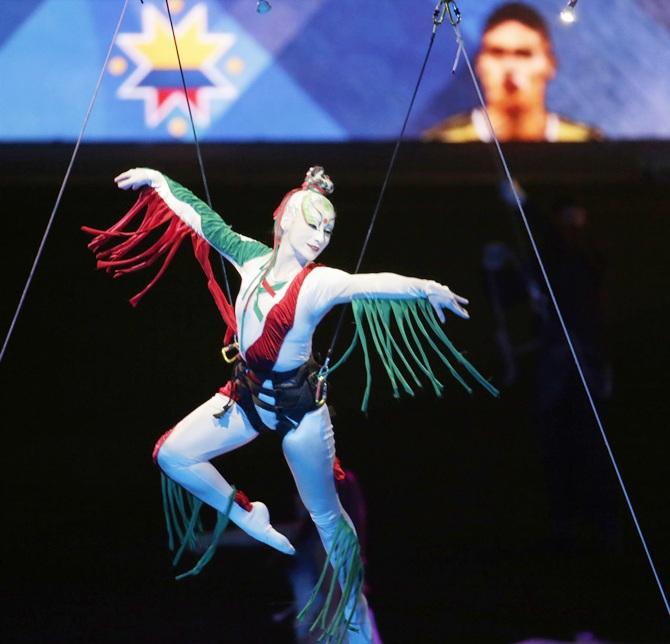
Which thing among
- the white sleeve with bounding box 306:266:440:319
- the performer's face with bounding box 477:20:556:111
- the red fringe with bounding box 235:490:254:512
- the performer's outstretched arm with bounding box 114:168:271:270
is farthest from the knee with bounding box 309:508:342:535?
the performer's face with bounding box 477:20:556:111

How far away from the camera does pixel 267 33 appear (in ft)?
10.0

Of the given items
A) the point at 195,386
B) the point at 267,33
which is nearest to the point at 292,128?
the point at 267,33

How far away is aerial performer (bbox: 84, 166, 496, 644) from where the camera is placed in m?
2.08

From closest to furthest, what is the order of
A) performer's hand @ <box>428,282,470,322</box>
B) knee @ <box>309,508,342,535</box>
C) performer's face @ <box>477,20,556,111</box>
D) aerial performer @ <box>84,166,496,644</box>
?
1. performer's hand @ <box>428,282,470,322</box>
2. aerial performer @ <box>84,166,496,644</box>
3. knee @ <box>309,508,342,535</box>
4. performer's face @ <box>477,20,556,111</box>

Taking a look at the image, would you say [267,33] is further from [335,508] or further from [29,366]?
[335,508]

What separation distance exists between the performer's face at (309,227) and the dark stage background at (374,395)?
928 millimetres

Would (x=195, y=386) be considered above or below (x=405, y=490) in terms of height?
above

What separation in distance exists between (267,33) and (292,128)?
251 millimetres

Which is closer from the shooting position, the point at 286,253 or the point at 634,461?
the point at 286,253

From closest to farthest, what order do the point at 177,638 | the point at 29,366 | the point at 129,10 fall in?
the point at 177,638 < the point at 129,10 < the point at 29,366

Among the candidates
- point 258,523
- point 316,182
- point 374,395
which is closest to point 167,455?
point 258,523

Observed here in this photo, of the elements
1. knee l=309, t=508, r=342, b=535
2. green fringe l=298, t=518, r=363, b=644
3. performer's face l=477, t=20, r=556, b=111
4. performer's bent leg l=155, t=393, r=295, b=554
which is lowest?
green fringe l=298, t=518, r=363, b=644

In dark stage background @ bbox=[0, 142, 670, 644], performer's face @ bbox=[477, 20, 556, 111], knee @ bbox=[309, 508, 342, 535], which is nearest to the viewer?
knee @ bbox=[309, 508, 342, 535]

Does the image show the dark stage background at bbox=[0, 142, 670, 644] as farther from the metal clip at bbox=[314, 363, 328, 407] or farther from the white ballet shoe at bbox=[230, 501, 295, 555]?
the metal clip at bbox=[314, 363, 328, 407]
